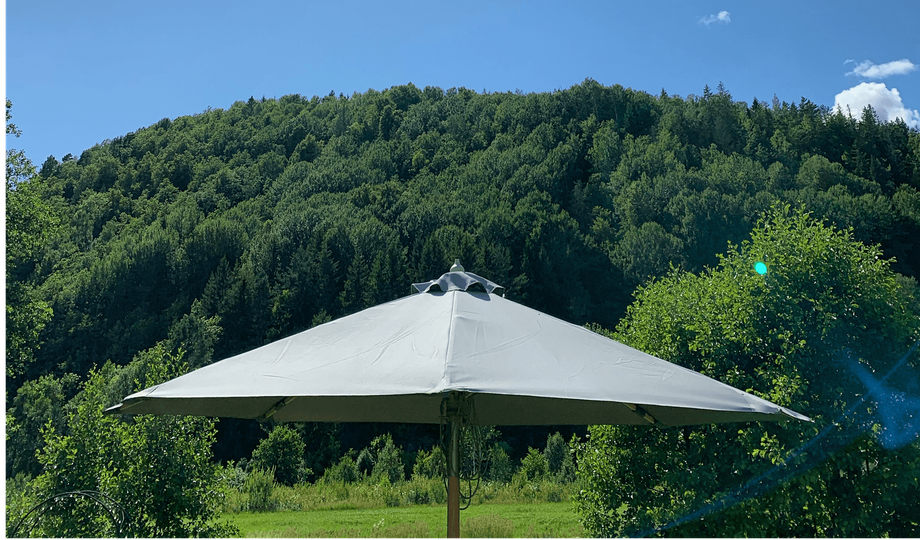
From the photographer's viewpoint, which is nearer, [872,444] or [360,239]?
→ [872,444]

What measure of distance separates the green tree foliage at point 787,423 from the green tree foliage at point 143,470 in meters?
4.09

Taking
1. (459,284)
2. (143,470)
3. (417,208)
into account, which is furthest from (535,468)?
(417,208)

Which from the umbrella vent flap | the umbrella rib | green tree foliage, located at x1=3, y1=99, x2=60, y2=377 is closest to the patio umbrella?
the umbrella vent flap

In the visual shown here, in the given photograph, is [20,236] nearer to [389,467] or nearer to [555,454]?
[389,467]

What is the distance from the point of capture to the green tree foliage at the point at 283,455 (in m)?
20.9

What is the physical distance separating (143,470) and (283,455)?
49.3 feet

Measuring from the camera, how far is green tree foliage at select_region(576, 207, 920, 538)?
625 cm

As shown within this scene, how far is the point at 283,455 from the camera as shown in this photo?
21.2 metres

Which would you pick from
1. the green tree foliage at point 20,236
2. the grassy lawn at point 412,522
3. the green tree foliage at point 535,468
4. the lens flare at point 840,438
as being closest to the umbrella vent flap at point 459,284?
the lens flare at point 840,438

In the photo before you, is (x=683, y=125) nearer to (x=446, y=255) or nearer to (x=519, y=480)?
(x=446, y=255)

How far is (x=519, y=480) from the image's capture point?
17812 millimetres

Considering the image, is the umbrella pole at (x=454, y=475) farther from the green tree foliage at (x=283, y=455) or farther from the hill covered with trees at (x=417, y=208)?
the hill covered with trees at (x=417, y=208)

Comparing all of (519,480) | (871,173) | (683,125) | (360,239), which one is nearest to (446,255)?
(360,239)

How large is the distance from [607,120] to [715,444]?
47.1 meters
